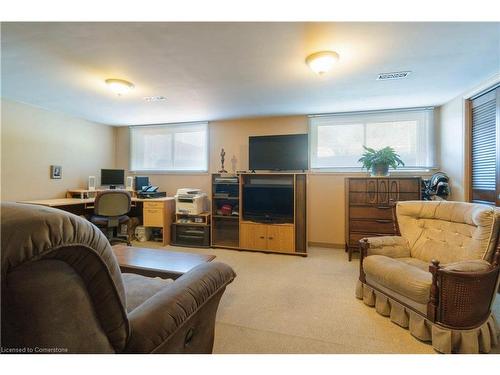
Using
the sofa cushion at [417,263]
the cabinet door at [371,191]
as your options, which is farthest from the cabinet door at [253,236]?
the sofa cushion at [417,263]

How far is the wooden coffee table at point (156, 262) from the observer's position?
1926mm

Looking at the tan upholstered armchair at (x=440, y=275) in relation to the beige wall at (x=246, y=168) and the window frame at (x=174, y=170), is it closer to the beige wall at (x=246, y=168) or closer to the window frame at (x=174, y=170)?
the beige wall at (x=246, y=168)

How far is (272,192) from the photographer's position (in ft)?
12.2

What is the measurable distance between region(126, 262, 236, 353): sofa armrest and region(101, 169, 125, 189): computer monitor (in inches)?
163

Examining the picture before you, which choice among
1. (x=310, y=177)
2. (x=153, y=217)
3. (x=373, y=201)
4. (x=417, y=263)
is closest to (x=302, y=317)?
(x=417, y=263)

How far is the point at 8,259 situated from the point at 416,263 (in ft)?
8.78

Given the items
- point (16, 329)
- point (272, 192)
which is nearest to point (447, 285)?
point (16, 329)

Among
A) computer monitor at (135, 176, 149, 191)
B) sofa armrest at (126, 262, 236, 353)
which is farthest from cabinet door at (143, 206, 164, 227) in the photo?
sofa armrest at (126, 262, 236, 353)

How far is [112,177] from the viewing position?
15.1 feet

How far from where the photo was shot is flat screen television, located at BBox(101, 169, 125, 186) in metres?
4.55

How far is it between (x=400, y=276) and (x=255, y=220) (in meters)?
2.27

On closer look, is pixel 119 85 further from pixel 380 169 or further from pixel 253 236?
pixel 380 169

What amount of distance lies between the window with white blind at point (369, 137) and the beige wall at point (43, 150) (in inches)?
170

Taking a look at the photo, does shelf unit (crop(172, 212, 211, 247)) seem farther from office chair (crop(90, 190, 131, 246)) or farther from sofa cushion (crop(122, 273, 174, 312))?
sofa cushion (crop(122, 273, 174, 312))
